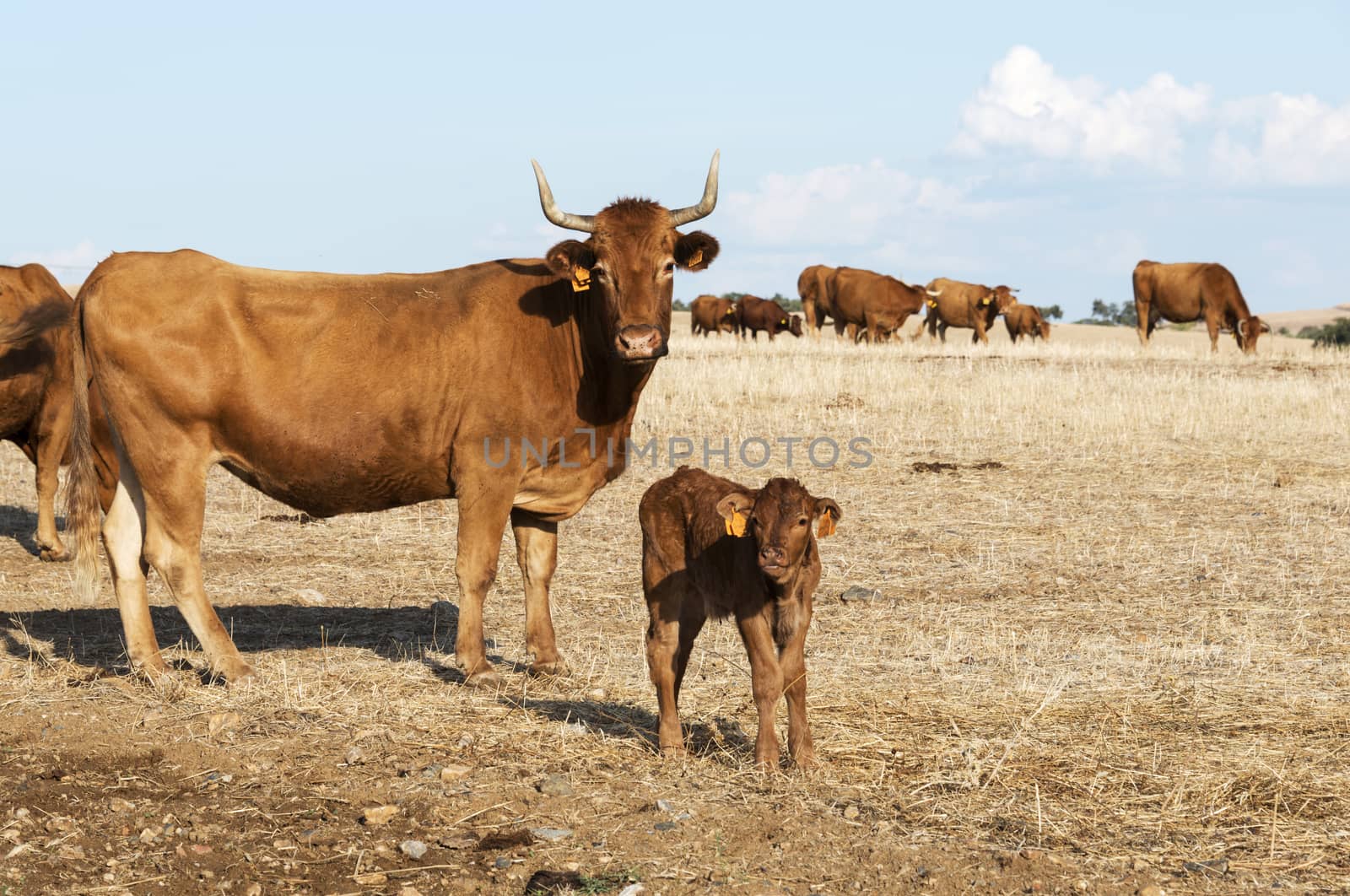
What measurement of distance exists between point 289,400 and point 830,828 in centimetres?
386

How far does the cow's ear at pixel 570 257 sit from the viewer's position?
24.1ft

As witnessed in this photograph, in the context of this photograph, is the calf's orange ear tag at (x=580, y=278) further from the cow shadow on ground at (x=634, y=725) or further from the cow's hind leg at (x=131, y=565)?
the cow's hind leg at (x=131, y=565)

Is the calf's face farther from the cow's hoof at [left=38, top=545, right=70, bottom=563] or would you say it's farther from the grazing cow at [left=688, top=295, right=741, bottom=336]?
the grazing cow at [left=688, top=295, right=741, bottom=336]

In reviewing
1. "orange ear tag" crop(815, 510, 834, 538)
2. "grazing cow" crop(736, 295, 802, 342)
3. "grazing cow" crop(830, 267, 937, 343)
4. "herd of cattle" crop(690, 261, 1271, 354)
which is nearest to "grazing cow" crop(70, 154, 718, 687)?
"orange ear tag" crop(815, 510, 834, 538)

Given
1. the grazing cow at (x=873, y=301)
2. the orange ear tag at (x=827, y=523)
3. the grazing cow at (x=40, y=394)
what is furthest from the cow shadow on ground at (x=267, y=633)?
the grazing cow at (x=873, y=301)

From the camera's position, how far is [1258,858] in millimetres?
4754

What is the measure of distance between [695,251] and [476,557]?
2132 mm

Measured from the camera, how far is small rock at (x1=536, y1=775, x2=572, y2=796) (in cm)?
542

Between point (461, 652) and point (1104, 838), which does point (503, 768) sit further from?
point (1104, 838)

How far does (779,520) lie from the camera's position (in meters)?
5.32

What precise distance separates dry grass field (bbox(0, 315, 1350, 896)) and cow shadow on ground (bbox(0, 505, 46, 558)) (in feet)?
0.26

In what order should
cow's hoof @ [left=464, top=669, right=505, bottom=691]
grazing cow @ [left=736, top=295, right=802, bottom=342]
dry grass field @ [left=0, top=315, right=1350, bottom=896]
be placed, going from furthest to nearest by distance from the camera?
grazing cow @ [left=736, top=295, right=802, bottom=342] → cow's hoof @ [left=464, top=669, right=505, bottom=691] → dry grass field @ [left=0, top=315, right=1350, bottom=896]

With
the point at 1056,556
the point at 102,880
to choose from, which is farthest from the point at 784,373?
the point at 102,880

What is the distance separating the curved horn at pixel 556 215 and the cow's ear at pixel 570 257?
3.8 inches
